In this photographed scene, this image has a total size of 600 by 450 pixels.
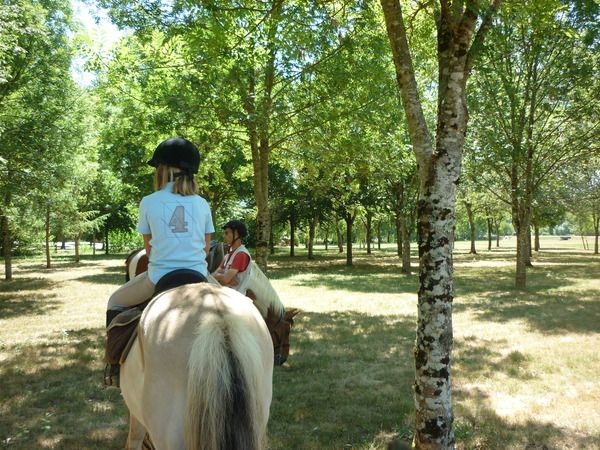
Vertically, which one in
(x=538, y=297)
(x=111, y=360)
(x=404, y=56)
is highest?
(x=404, y=56)

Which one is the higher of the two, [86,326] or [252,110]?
[252,110]

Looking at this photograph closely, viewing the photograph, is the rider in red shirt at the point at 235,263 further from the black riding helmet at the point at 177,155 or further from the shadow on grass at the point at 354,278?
the shadow on grass at the point at 354,278

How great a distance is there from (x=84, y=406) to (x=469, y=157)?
1553cm

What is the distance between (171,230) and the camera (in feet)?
10.2

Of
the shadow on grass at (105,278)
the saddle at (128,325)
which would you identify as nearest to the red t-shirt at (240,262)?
the saddle at (128,325)

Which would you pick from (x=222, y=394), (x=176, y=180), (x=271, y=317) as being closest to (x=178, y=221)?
(x=176, y=180)

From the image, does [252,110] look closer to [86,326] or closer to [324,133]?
[324,133]

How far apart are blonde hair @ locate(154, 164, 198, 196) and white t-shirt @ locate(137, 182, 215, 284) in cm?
5

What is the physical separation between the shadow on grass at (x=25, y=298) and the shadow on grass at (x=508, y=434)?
39.7ft

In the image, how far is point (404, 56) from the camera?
14.2ft

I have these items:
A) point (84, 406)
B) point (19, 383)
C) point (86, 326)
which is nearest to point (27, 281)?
point (86, 326)

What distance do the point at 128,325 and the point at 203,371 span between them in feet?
3.88

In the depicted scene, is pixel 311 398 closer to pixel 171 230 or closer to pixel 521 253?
pixel 171 230

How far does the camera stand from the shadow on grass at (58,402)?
4898 millimetres
